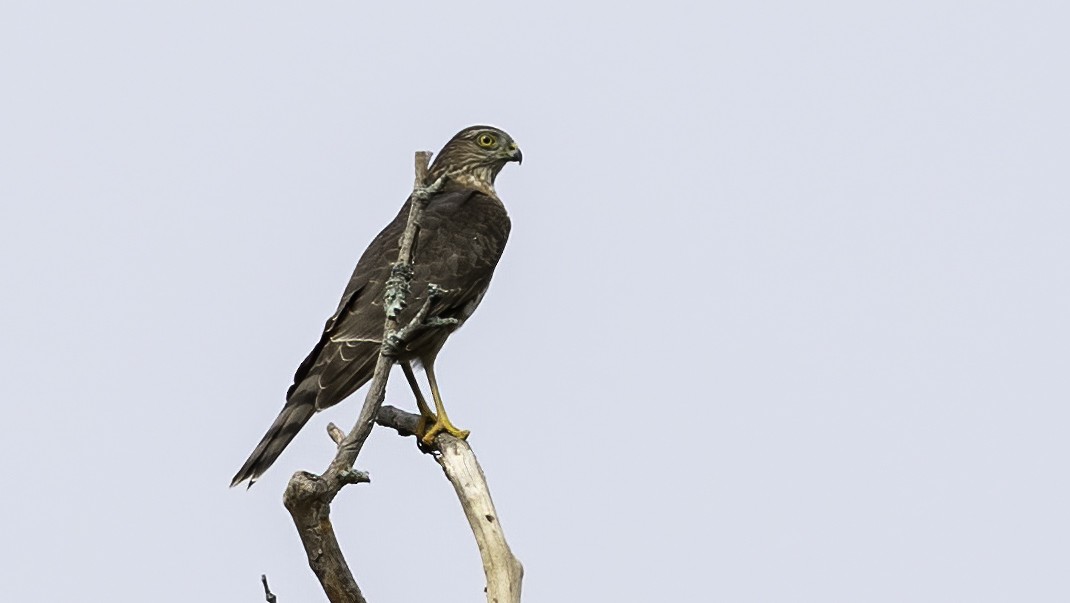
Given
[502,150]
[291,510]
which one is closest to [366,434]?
[291,510]

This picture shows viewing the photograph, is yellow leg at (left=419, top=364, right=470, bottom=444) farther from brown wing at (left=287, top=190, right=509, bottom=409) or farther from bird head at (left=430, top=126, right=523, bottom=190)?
bird head at (left=430, top=126, right=523, bottom=190)

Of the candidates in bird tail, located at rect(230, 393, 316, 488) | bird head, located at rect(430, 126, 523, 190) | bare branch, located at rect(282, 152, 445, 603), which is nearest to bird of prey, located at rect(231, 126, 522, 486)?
bird tail, located at rect(230, 393, 316, 488)

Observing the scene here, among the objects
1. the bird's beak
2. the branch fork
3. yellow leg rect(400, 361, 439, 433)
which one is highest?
the bird's beak

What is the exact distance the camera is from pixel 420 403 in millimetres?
8281

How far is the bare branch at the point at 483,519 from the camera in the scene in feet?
22.2

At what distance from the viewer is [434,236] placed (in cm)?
830

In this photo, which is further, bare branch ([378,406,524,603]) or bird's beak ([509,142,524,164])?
bird's beak ([509,142,524,164])

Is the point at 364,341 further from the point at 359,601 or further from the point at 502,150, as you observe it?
the point at 502,150

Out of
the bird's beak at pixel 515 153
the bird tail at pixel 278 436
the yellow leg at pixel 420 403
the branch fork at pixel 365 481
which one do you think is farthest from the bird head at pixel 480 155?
the branch fork at pixel 365 481

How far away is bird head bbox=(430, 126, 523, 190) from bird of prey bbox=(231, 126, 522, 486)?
192 millimetres

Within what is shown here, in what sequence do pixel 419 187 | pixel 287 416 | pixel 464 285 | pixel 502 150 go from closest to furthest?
pixel 419 187 < pixel 287 416 < pixel 464 285 < pixel 502 150

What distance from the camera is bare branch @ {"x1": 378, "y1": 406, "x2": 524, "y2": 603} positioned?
22.2 feet

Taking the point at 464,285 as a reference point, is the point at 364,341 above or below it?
below

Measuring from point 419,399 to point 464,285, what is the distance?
Answer: 720 millimetres
